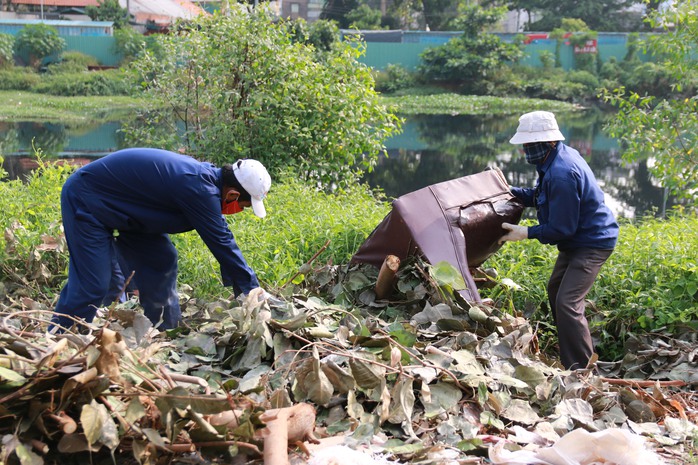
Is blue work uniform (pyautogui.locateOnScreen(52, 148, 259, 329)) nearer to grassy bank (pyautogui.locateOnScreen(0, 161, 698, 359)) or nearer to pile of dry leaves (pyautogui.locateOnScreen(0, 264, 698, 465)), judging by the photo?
pile of dry leaves (pyautogui.locateOnScreen(0, 264, 698, 465))

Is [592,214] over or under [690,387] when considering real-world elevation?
over

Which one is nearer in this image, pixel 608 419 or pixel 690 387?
pixel 608 419

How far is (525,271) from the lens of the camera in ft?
16.9

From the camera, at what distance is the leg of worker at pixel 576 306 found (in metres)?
4.17

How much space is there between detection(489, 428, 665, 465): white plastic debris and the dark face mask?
213cm

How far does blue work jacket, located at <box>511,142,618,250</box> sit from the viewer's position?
402 centimetres

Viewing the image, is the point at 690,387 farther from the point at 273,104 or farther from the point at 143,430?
the point at 273,104

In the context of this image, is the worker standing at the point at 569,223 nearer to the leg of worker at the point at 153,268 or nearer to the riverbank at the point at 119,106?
the leg of worker at the point at 153,268

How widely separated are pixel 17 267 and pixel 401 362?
10.9ft

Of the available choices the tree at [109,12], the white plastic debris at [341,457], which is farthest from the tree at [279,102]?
the tree at [109,12]

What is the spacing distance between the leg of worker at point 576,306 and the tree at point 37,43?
32633mm

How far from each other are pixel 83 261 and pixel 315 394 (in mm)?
1840

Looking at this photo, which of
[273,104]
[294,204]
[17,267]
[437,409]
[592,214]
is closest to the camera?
[437,409]

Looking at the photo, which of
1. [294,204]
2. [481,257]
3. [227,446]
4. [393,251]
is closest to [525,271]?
[481,257]
